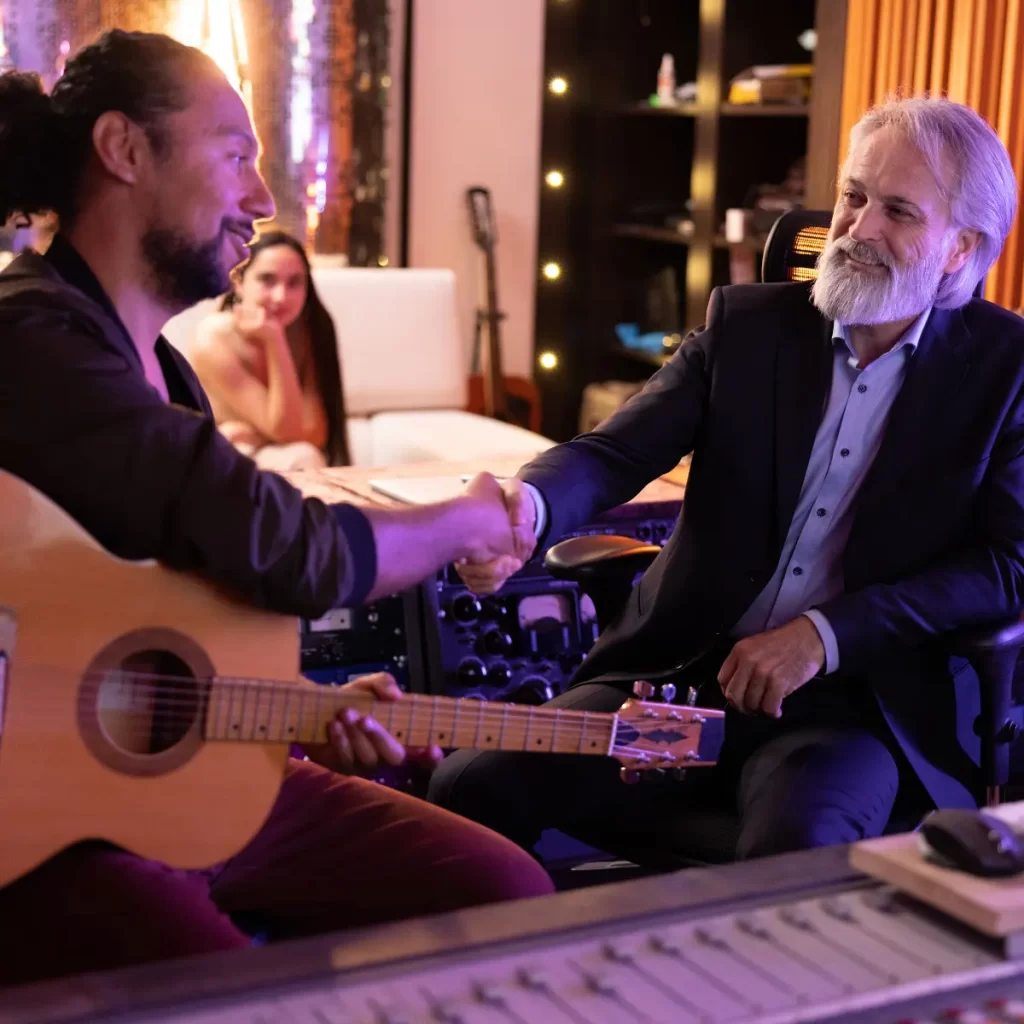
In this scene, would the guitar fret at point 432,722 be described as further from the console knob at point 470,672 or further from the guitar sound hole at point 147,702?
the console knob at point 470,672

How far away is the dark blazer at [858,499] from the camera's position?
1956 millimetres

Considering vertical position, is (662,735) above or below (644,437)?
below

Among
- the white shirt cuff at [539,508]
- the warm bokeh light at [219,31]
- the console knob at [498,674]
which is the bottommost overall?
the console knob at [498,674]

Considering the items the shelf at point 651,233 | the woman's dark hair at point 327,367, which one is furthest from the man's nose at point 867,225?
the shelf at point 651,233

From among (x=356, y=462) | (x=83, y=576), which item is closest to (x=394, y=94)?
(x=356, y=462)

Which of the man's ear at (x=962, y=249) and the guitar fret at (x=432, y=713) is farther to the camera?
the man's ear at (x=962, y=249)

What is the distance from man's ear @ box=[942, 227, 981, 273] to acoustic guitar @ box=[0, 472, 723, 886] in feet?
3.90

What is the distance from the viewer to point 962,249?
212 cm

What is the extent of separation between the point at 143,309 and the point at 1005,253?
2.60 m

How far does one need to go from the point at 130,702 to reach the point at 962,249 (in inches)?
54.7

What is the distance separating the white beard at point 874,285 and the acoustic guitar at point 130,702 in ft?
3.34

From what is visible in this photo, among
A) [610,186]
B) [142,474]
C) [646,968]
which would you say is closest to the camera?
[646,968]

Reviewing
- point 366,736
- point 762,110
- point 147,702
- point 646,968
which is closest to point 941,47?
point 762,110

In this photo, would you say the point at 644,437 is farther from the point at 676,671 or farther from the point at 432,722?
the point at 432,722
